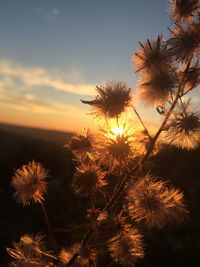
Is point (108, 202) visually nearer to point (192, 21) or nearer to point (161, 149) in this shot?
point (161, 149)

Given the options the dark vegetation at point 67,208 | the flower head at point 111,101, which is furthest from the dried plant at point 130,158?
the dark vegetation at point 67,208

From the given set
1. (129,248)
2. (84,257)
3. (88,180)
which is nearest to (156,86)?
(88,180)

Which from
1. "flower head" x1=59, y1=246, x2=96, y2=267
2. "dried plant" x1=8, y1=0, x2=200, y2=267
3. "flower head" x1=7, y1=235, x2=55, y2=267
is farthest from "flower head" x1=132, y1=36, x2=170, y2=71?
"flower head" x1=7, y1=235, x2=55, y2=267

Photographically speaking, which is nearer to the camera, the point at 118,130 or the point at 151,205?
the point at 151,205

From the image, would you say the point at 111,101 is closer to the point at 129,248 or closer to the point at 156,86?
the point at 156,86

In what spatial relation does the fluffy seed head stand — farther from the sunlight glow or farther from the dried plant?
the sunlight glow

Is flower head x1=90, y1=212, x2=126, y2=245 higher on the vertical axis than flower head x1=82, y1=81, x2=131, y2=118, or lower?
lower
